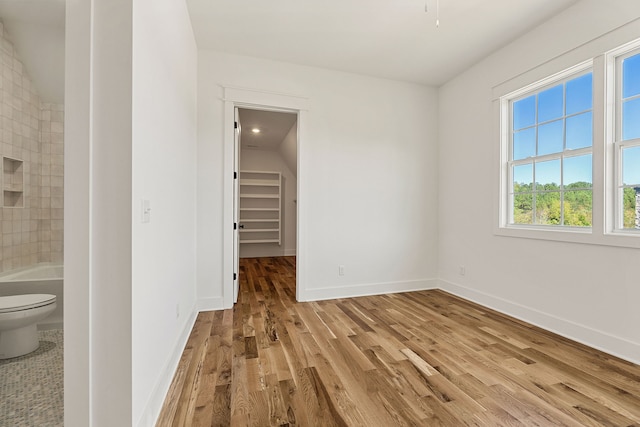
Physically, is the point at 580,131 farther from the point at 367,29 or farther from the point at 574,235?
the point at 367,29

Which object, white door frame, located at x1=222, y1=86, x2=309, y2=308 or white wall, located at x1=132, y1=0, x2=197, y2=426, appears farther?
white door frame, located at x1=222, y1=86, x2=309, y2=308

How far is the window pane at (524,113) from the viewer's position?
2.85 metres

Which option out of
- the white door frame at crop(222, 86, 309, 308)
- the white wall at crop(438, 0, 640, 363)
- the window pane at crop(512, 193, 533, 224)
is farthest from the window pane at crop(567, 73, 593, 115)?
the white door frame at crop(222, 86, 309, 308)

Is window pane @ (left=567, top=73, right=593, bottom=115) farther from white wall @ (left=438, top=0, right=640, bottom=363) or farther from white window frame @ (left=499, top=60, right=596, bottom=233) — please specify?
white wall @ (left=438, top=0, right=640, bottom=363)

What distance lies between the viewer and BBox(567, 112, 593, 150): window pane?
7.63 feet

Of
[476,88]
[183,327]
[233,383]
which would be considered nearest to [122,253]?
[233,383]

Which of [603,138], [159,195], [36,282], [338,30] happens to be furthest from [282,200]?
[603,138]

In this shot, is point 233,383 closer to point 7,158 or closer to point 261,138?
point 7,158

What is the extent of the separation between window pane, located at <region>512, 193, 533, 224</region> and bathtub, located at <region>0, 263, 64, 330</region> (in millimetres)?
4079

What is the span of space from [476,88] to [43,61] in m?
3.98

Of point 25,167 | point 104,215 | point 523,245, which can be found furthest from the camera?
point 523,245

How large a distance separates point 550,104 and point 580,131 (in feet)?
1.45

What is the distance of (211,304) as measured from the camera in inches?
120

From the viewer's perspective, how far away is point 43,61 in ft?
6.25
